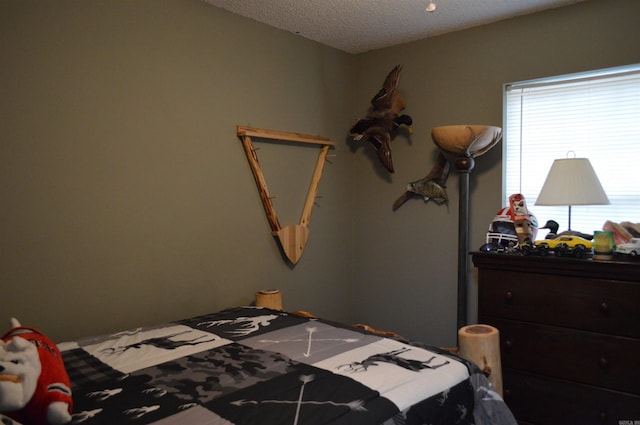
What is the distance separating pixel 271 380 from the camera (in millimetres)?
1545

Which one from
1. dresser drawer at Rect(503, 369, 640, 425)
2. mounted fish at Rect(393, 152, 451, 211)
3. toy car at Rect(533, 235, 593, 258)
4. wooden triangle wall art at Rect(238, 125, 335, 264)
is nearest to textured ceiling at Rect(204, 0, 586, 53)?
wooden triangle wall art at Rect(238, 125, 335, 264)

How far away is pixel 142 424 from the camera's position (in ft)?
4.09

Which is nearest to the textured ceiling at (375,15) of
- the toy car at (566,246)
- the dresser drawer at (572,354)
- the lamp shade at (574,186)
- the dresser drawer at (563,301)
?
the lamp shade at (574,186)

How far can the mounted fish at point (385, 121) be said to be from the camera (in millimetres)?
3170

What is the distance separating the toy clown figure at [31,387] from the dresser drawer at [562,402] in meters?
2.05

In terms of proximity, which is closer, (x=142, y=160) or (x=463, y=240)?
(x=142, y=160)

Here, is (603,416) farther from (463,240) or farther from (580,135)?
(580,135)

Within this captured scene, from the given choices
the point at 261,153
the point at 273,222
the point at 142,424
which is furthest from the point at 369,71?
the point at 142,424

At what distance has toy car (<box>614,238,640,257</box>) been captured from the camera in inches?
84.3

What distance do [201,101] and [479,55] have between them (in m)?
1.74

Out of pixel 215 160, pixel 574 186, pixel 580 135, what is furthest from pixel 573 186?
pixel 215 160

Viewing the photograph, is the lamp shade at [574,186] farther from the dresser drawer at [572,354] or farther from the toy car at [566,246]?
the dresser drawer at [572,354]

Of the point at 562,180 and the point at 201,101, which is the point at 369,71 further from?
the point at 562,180

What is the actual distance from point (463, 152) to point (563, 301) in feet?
3.19
